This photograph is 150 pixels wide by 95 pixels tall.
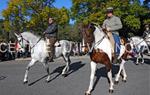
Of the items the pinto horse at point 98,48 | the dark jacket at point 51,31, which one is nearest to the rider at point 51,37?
the dark jacket at point 51,31

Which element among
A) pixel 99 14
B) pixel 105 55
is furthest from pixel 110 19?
pixel 99 14

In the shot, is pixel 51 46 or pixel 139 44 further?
pixel 139 44

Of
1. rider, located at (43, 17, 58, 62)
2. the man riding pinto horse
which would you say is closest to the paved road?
rider, located at (43, 17, 58, 62)

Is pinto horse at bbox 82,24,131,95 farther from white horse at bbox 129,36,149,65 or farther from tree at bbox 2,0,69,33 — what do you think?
tree at bbox 2,0,69,33

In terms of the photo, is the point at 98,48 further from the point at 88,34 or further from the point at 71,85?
the point at 71,85

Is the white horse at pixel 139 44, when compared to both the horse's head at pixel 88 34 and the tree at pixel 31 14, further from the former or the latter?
the tree at pixel 31 14

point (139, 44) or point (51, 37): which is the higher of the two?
point (51, 37)

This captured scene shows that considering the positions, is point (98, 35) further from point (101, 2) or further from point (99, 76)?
point (101, 2)

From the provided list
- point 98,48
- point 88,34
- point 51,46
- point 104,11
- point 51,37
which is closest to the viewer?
point 88,34

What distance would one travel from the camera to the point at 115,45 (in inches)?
496

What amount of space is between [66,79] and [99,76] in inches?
56.7

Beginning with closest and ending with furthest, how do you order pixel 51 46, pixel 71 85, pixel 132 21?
pixel 71 85
pixel 51 46
pixel 132 21

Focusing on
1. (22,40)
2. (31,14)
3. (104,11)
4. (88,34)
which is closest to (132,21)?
(104,11)

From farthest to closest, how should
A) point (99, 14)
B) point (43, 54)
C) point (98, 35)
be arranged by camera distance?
point (99, 14), point (43, 54), point (98, 35)
